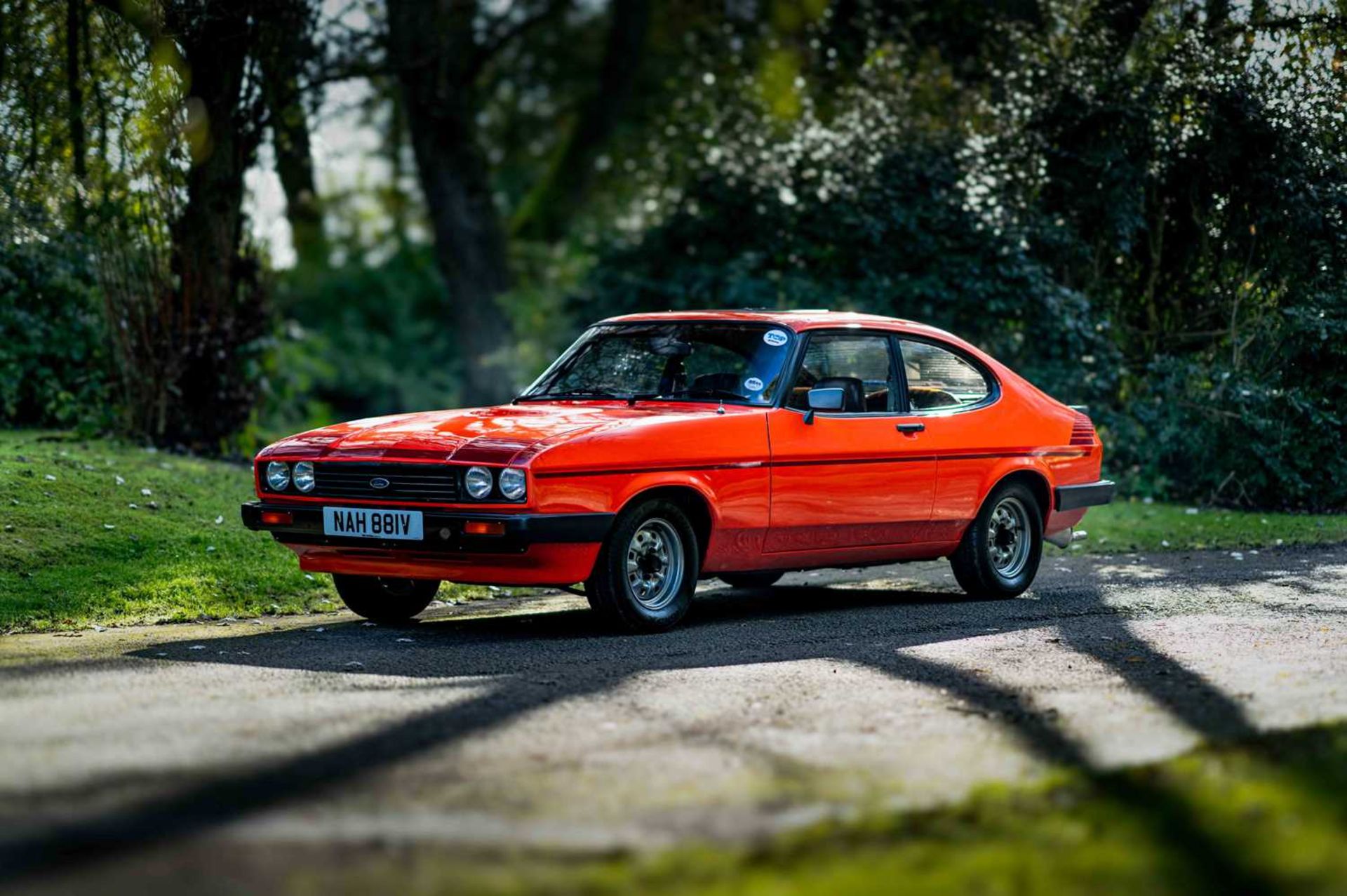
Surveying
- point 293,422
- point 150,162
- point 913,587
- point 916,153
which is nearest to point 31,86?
point 150,162

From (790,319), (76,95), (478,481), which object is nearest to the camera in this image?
(478,481)

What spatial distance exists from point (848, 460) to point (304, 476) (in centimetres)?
282

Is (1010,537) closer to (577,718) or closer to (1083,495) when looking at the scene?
(1083,495)

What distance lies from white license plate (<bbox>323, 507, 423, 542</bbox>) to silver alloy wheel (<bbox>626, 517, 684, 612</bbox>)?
103cm

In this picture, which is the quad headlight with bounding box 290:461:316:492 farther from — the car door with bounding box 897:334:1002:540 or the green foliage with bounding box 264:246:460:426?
the green foliage with bounding box 264:246:460:426

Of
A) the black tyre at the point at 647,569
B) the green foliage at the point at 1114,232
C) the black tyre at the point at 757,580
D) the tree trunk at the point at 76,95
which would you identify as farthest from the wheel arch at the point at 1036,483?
the tree trunk at the point at 76,95

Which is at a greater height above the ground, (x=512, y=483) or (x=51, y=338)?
(x=51, y=338)

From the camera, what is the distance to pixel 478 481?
313 inches

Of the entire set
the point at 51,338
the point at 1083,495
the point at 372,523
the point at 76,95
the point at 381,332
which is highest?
the point at 76,95

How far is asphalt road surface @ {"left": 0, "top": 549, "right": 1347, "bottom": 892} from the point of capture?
14.5 feet

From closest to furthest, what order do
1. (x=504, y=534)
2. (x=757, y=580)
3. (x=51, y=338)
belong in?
(x=504, y=534) < (x=757, y=580) < (x=51, y=338)

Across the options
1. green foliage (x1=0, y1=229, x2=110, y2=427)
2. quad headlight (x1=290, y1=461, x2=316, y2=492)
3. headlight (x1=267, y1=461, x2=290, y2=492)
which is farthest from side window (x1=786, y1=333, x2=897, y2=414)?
green foliage (x1=0, y1=229, x2=110, y2=427)

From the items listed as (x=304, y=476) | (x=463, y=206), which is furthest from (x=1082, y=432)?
(x=463, y=206)

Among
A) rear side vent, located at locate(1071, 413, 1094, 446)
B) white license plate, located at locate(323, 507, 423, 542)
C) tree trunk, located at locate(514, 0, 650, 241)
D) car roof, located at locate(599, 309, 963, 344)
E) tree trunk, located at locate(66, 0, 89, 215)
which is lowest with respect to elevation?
white license plate, located at locate(323, 507, 423, 542)
